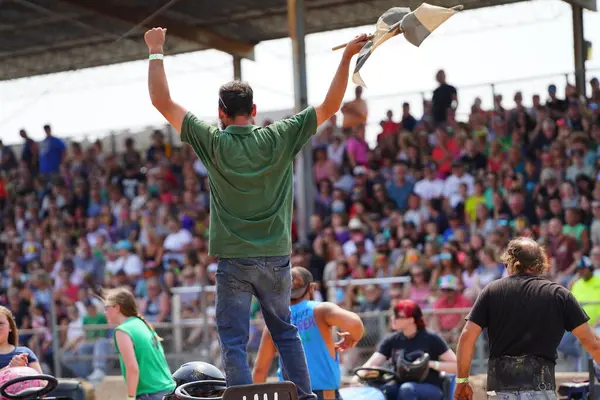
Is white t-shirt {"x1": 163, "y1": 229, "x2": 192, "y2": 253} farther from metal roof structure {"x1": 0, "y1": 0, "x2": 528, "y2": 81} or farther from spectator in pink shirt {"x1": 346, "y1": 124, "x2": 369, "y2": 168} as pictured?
metal roof structure {"x1": 0, "y1": 0, "x2": 528, "y2": 81}

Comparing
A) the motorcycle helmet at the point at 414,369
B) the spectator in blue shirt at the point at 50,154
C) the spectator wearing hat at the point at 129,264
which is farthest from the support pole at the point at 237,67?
the motorcycle helmet at the point at 414,369

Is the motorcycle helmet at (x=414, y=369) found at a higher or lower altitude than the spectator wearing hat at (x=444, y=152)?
lower

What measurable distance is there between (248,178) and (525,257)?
1900 mm

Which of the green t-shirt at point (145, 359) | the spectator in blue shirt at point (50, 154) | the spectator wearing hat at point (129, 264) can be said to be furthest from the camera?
the spectator in blue shirt at point (50, 154)

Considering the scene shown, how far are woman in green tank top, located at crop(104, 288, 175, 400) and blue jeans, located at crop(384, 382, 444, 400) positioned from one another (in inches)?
71.4

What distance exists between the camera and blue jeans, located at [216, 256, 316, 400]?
502cm

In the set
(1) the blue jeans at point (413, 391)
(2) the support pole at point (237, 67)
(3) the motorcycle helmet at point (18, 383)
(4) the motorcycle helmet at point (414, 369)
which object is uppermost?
(2) the support pole at point (237, 67)

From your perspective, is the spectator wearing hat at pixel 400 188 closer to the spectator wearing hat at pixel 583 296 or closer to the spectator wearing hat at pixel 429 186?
the spectator wearing hat at pixel 429 186

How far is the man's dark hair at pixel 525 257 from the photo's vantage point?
6066mm

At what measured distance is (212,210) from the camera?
17.1 feet

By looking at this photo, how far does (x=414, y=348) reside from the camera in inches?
356

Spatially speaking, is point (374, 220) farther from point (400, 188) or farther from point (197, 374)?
point (197, 374)

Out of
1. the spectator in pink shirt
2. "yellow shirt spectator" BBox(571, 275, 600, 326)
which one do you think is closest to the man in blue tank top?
"yellow shirt spectator" BBox(571, 275, 600, 326)

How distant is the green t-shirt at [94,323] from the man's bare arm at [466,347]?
907 cm
